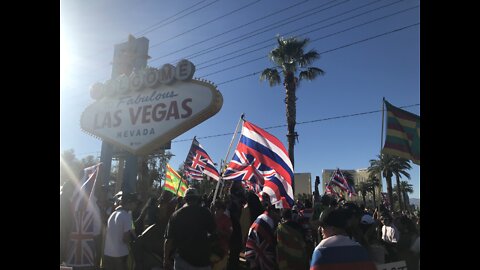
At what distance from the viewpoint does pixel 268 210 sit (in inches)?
261

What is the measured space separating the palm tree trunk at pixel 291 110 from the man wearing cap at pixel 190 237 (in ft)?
52.4

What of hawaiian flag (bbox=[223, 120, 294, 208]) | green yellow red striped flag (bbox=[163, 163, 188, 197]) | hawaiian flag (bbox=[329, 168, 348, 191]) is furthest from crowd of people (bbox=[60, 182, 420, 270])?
hawaiian flag (bbox=[329, 168, 348, 191])

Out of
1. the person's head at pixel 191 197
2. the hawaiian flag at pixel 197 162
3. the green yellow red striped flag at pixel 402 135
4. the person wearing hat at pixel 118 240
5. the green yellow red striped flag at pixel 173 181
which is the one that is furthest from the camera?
the green yellow red striped flag at pixel 173 181

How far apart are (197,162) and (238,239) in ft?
25.2

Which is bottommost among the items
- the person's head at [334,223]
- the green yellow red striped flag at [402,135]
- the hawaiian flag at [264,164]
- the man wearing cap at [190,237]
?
the man wearing cap at [190,237]

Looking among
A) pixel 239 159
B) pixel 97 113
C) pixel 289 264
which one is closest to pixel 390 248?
pixel 289 264

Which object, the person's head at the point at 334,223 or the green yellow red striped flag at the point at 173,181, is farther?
the green yellow red striped flag at the point at 173,181

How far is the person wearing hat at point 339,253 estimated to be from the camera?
300 centimetres

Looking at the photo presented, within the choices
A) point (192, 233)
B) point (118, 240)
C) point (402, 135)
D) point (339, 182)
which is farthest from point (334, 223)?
point (339, 182)

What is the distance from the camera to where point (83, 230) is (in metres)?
5.69

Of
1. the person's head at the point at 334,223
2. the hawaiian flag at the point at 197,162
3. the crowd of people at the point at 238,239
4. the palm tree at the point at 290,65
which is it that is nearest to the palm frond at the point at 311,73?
the palm tree at the point at 290,65

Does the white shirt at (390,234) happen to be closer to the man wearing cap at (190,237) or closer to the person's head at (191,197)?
the man wearing cap at (190,237)
